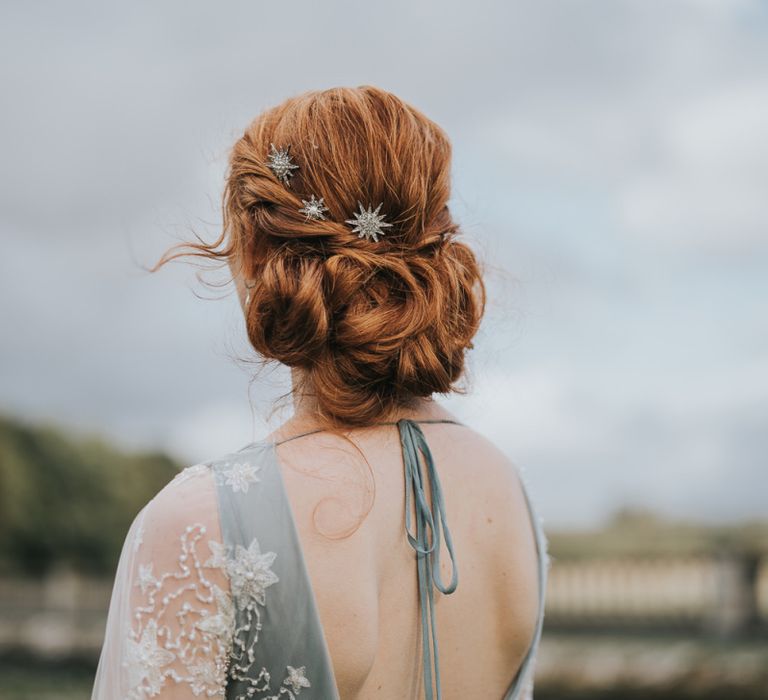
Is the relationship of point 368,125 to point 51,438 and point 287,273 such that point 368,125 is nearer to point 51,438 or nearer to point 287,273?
point 287,273

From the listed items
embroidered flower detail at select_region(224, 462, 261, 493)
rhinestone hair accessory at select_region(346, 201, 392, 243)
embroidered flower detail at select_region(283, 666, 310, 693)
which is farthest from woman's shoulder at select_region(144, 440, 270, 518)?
rhinestone hair accessory at select_region(346, 201, 392, 243)

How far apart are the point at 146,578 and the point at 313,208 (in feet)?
2.11

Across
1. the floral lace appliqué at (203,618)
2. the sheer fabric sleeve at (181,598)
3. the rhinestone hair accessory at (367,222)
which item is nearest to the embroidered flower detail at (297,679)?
the floral lace appliqué at (203,618)

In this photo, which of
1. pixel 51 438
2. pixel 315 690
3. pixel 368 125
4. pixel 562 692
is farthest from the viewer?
pixel 51 438

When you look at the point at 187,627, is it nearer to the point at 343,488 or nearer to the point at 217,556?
the point at 217,556

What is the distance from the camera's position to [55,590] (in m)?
13.6

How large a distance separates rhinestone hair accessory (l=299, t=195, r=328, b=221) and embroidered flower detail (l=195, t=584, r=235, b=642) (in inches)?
24.0

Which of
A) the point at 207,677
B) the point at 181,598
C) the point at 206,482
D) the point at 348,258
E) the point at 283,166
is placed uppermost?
the point at 283,166

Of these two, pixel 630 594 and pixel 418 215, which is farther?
pixel 630 594

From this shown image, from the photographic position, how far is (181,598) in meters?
1.49

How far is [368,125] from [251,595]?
30.5 inches

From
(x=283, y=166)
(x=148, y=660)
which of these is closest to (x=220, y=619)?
(x=148, y=660)

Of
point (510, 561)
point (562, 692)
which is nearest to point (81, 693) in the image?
point (562, 692)

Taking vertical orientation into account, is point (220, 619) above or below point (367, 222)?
below
